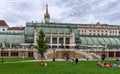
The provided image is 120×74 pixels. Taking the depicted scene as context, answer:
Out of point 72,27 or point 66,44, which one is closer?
point 66,44

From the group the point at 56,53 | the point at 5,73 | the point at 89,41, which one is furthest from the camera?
the point at 89,41

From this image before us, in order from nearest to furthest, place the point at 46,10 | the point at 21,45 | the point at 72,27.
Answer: the point at 21,45 < the point at 72,27 < the point at 46,10

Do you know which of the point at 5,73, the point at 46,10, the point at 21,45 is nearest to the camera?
the point at 5,73

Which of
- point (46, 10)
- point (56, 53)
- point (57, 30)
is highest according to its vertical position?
point (46, 10)

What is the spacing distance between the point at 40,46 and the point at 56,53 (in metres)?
31.2

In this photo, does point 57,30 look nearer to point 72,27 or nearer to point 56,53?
point 72,27

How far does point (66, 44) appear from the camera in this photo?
13962 cm

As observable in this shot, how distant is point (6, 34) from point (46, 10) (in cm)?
4947

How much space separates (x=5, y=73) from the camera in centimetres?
4181

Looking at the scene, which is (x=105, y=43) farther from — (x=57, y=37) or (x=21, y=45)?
(x=21, y=45)

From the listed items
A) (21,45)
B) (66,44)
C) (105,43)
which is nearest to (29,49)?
(21,45)

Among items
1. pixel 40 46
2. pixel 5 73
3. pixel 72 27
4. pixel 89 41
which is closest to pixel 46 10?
pixel 72 27

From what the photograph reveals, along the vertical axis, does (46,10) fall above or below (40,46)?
above

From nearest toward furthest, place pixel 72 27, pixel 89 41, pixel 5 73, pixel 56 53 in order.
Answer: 1. pixel 5 73
2. pixel 56 53
3. pixel 89 41
4. pixel 72 27
